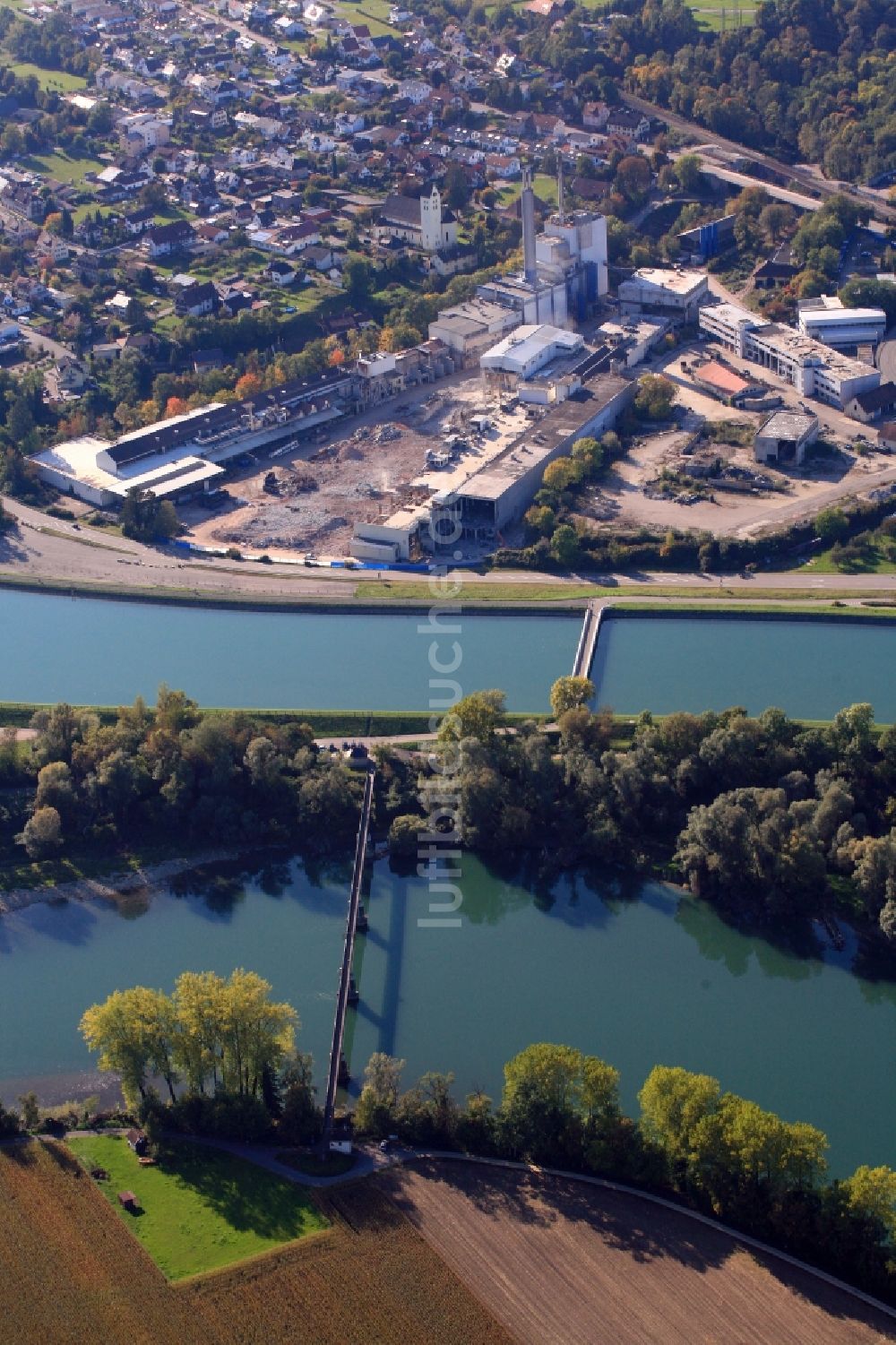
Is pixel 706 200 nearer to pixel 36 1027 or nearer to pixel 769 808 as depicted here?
pixel 769 808

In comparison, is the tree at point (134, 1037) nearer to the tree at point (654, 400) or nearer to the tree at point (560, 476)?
the tree at point (560, 476)

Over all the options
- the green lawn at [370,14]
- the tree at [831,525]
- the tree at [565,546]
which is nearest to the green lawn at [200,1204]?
the tree at [565,546]

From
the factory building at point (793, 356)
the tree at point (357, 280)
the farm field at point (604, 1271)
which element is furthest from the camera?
the tree at point (357, 280)

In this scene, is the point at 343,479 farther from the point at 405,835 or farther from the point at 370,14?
the point at 370,14

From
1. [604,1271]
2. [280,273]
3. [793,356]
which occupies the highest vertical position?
[280,273]

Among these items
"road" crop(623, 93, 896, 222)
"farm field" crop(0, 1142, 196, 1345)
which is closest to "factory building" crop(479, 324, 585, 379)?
"road" crop(623, 93, 896, 222)

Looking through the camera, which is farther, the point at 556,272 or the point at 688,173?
the point at 688,173

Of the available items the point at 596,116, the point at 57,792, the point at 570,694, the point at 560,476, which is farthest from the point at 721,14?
the point at 57,792
